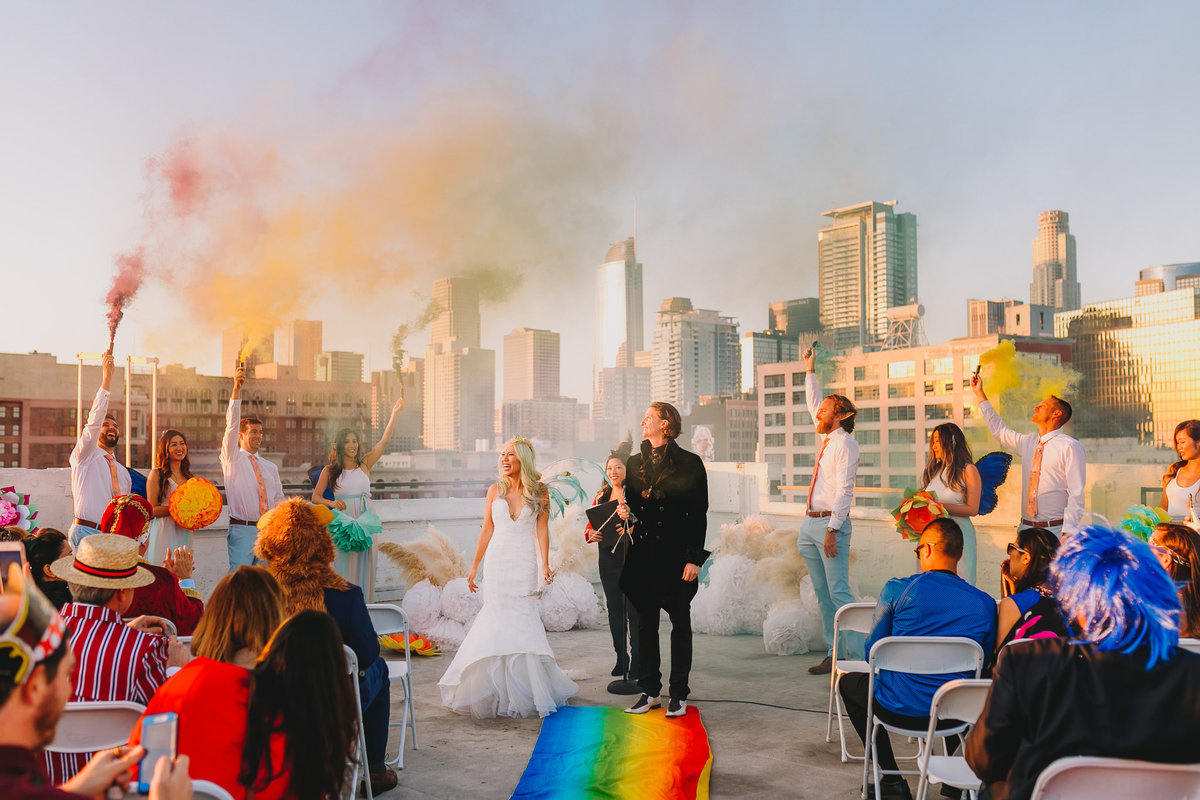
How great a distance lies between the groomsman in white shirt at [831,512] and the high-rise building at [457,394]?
34909 millimetres

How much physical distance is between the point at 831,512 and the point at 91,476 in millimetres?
5176

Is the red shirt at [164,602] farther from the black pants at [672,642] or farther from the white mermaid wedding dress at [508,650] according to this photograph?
the black pants at [672,642]

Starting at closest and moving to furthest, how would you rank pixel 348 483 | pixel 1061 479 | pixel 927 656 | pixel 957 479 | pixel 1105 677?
pixel 1105 677, pixel 927 656, pixel 1061 479, pixel 957 479, pixel 348 483

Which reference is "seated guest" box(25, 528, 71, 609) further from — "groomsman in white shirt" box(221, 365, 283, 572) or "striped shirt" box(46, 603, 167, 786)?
"groomsman in white shirt" box(221, 365, 283, 572)

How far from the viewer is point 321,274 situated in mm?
18375

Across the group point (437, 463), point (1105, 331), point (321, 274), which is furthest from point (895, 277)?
point (321, 274)

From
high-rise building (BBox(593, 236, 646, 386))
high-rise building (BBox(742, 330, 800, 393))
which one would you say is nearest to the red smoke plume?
high-rise building (BBox(593, 236, 646, 386))

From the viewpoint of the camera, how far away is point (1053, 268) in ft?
524

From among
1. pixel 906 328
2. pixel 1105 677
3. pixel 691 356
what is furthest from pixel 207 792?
pixel 691 356

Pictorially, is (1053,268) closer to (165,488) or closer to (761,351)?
(761,351)

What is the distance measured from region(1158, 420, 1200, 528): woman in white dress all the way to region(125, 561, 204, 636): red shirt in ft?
17.8

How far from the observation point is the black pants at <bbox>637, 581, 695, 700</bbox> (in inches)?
187

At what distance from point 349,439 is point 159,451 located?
141 centimetres

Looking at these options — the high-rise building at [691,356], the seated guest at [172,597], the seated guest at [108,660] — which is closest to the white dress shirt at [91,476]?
the seated guest at [172,597]
